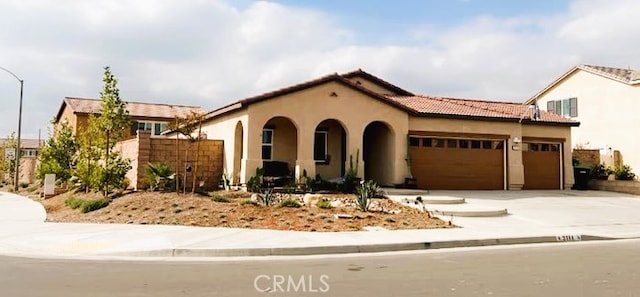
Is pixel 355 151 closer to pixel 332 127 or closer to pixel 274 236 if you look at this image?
pixel 332 127

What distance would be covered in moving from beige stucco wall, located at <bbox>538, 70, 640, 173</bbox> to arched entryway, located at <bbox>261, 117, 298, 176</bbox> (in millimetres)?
17440

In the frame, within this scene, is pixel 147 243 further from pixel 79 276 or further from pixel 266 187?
pixel 266 187

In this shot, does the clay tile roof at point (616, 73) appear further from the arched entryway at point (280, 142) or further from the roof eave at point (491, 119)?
the arched entryway at point (280, 142)

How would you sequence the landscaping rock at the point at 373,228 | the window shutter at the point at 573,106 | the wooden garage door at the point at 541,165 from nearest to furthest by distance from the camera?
the landscaping rock at the point at 373,228 → the wooden garage door at the point at 541,165 → the window shutter at the point at 573,106

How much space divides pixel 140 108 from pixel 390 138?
26.5m

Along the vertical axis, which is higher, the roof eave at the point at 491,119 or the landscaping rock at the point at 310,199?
the roof eave at the point at 491,119

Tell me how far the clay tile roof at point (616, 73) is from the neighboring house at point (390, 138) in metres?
5.96

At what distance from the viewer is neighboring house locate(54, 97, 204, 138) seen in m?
39.1

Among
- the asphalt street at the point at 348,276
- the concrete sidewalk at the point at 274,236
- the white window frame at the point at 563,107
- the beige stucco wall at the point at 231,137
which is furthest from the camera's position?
the white window frame at the point at 563,107

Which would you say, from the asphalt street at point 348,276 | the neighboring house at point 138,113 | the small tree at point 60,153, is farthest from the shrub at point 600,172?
the small tree at point 60,153

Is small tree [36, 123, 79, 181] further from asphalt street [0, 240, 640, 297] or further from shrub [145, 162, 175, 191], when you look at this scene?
asphalt street [0, 240, 640, 297]

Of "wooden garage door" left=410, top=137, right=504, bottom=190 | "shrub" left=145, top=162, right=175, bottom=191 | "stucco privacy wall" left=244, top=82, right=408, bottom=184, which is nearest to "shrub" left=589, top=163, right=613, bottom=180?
"wooden garage door" left=410, top=137, right=504, bottom=190

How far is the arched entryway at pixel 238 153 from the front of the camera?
2014 centimetres

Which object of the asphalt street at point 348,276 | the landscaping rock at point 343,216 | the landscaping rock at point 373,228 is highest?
the landscaping rock at point 343,216
